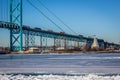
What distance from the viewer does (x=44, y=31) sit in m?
72.7

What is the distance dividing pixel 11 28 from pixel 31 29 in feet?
26.1

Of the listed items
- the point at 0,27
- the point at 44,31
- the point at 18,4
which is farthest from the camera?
the point at 44,31

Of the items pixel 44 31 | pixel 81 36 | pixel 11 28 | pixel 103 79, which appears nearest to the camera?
pixel 103 79

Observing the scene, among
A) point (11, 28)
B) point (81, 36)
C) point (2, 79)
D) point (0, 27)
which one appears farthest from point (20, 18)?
point (2, 79)

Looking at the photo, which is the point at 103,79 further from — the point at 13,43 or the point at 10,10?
the point at 10,10

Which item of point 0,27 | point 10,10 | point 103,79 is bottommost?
point 103,79

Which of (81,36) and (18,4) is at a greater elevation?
(18,4)

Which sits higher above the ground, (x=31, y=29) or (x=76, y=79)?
(x=31, y=29)

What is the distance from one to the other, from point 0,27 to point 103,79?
→ 153 feet

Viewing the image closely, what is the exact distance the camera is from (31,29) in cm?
6588

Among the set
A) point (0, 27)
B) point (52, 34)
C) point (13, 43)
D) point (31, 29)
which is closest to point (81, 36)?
point (52, 34)

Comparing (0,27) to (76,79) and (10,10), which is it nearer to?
(10,10)

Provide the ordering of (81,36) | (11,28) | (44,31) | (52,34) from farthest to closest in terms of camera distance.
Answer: (81,36)
(52,34)
(44,31)
(11,28)

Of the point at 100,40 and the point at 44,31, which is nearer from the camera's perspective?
the point at 44,31
